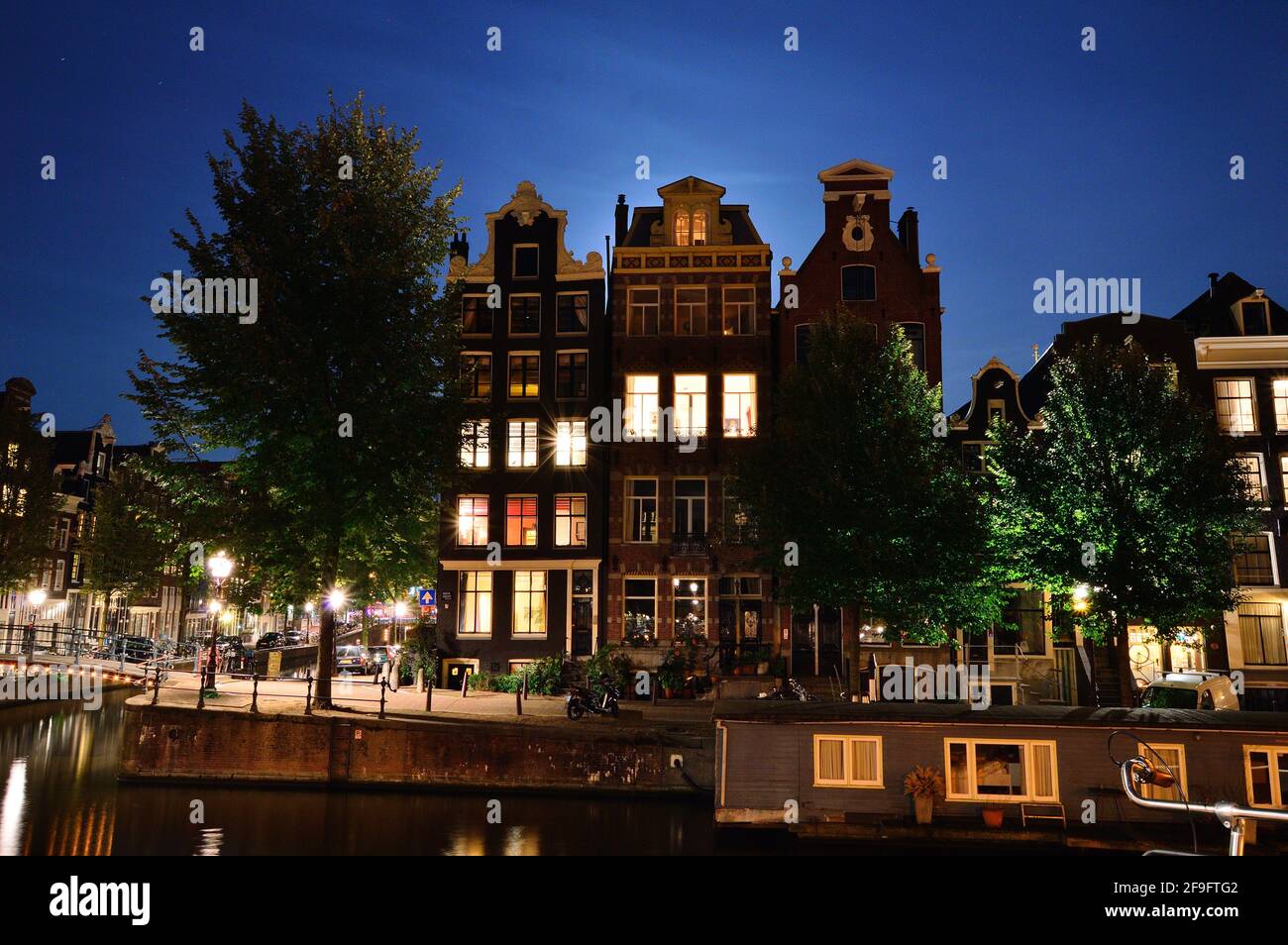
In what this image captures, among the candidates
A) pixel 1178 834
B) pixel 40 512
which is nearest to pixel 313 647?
pixel 40 512

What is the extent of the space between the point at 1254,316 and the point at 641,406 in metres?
24.6

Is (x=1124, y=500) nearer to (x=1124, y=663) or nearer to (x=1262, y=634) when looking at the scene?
(x=1124, y=663)

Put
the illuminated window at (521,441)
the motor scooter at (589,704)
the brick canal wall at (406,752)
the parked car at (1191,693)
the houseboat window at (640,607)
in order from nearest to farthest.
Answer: the brick canal wall at (406,752) → the motor scooter at (589,704) → the parked car at (1191,693) → the houseboat window at (640,607) → the illuminated window at (521,441)

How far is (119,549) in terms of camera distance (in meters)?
53.9

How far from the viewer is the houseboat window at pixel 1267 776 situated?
18.8m

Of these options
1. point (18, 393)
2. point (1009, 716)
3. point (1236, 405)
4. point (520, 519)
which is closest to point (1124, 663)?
point (1009, 716)

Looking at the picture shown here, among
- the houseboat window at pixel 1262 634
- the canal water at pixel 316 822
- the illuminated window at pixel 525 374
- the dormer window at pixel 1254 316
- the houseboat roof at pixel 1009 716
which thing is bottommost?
the canal water at pixel 316 822

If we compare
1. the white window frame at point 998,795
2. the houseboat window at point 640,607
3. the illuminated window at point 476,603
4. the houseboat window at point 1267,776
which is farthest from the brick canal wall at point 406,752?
the houseboat window at point 1267,776

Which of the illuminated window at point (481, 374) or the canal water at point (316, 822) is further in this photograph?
the illuminated window at point (481, 374)

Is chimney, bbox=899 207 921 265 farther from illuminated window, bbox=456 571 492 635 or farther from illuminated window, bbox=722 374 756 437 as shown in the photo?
illuminated window, bbox=456 571 492 635

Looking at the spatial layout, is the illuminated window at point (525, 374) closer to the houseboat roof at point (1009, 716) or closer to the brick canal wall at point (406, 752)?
the brick canal wall at point (406, 752)

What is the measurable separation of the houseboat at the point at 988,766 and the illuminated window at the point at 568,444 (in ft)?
54.6

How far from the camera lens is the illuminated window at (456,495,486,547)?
35.8m

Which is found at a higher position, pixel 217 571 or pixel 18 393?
pixel 18 393
